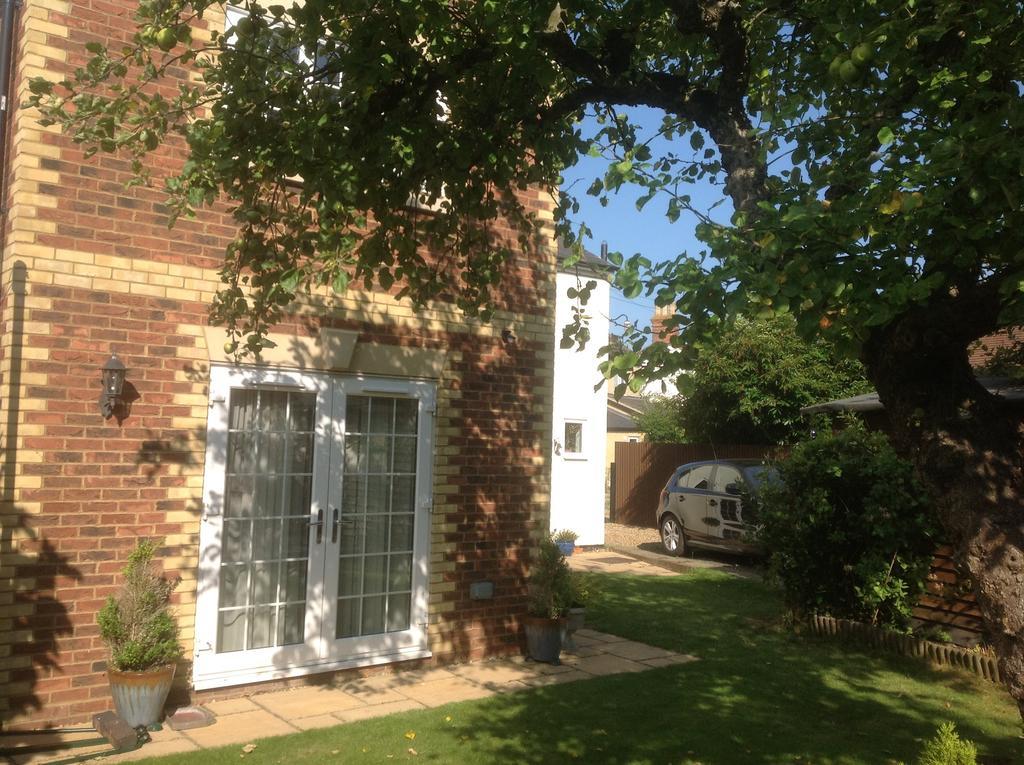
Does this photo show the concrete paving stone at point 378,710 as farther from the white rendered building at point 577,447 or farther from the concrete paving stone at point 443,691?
the white rendered building at point 577,447

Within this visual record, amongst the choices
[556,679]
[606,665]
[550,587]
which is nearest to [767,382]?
[606,665]

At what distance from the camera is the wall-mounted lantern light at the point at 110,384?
5.90 metres

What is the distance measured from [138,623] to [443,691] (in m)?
2.47

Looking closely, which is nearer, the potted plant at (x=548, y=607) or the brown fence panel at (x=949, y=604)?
the potted plant at (x=548, y=607)

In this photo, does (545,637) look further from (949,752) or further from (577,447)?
(577,447)

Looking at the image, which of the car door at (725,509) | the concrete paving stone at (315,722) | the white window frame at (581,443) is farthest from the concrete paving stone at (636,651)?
the white window frame at (581,443)

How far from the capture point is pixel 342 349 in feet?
23.1

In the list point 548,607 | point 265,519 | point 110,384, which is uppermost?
point 110,384

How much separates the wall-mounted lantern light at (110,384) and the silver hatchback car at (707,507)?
1012 centimetres

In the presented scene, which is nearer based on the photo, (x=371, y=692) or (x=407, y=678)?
(x=371, y=692)

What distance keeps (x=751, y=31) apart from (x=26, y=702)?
21.5ft

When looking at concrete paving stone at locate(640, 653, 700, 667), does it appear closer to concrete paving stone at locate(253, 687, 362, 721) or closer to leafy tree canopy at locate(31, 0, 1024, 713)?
concrete paving stone at locate(253, 687, 362, 721)

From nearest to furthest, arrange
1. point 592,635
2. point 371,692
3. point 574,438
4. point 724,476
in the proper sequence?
point 371,692, point 592,635, point 724,476, point 574,438

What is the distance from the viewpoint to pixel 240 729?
5.87 metres
